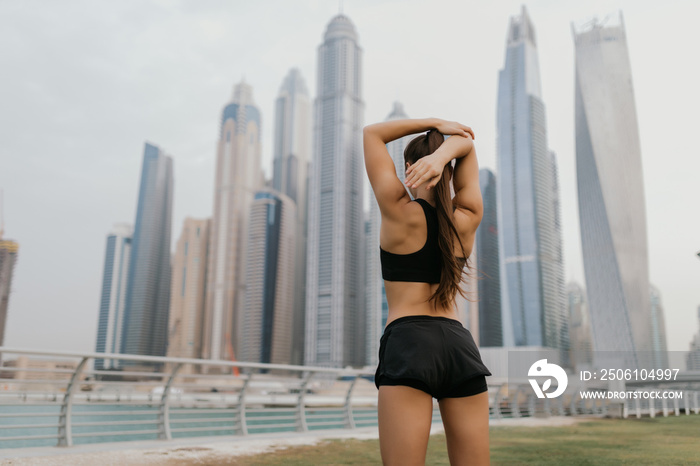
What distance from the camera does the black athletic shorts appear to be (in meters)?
1.58

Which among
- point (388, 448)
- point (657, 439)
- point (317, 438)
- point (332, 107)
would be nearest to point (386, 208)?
point (388, 448)

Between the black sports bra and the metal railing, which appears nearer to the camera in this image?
the black sports bra

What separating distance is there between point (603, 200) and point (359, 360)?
6314 cm

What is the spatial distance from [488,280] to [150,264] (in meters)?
91.4

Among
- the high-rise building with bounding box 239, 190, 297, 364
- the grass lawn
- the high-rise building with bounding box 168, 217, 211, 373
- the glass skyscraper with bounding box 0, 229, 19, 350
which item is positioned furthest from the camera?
the high-rise building with bounding box 168, 217, 211, 373

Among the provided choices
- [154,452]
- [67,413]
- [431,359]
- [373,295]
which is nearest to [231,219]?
[373,295]

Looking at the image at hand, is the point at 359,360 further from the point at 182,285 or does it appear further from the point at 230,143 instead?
the point at 230,143

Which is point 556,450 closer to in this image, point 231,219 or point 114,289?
point 231,219

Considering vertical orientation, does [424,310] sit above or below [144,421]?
above

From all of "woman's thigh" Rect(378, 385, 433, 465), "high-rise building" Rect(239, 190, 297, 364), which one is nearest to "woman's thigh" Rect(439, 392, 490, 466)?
"woman's thigh" Rect(378, 385, 433, 465)

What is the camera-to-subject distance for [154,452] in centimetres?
473

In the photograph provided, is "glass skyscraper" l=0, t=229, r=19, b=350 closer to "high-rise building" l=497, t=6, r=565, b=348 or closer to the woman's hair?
"high-rise building" l=497, t=6, r=565, b=348

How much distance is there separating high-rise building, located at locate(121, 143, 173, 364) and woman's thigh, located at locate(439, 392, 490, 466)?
140334mm

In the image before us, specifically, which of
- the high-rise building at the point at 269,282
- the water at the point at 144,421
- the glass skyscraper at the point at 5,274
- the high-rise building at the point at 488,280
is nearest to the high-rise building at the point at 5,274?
the glass skyscraper at the point at 5,274
